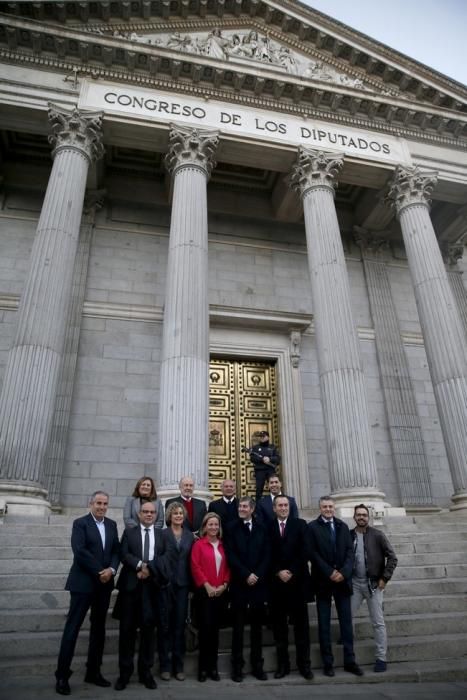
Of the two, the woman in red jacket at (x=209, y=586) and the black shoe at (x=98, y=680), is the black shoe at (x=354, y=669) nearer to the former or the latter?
the woman in red jacket at (x=209, y=586)

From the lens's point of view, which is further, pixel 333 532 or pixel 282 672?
pixel 333 532

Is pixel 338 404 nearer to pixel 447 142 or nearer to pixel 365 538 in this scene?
pixel 365 538

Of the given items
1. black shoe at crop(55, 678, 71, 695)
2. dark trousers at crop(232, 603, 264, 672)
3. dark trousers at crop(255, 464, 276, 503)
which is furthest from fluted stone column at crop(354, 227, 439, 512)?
black shoe at crop(55, 678, 71, 695)

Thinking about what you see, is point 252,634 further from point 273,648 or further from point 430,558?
point 430,558

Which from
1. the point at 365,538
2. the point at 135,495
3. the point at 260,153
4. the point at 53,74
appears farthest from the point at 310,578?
the point at 53,74

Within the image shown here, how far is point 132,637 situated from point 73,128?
38.8 ft

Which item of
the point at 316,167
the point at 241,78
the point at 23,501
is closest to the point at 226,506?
the point at 23,501

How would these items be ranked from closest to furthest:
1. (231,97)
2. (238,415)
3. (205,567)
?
(205,567) < (231,97) < (238,415)

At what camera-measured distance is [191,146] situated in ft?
43.1

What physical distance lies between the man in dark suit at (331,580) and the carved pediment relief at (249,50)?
13.2 metres

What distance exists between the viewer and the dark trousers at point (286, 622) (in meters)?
5.11

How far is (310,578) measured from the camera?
5.50 metres

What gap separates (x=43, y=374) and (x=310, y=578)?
6736 mm

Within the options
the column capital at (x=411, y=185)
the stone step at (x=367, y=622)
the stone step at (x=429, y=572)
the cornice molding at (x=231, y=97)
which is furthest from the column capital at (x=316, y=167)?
the stone step at (x=367, y=622)
